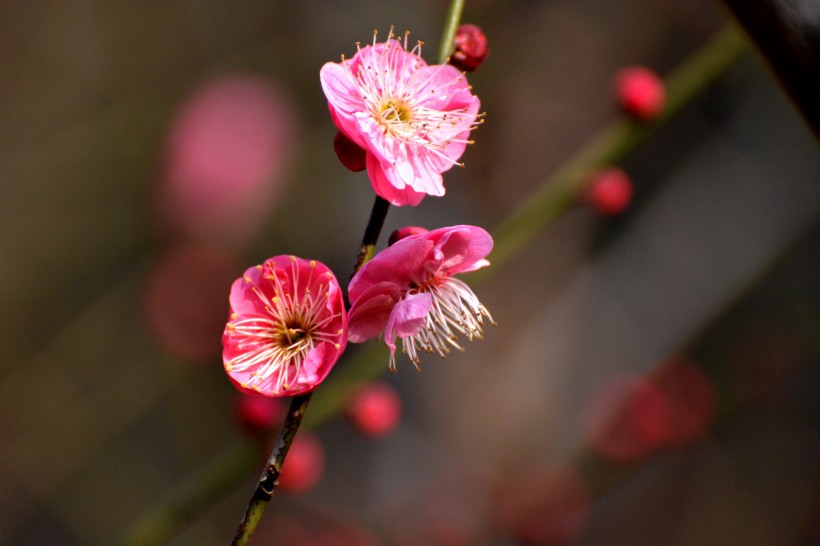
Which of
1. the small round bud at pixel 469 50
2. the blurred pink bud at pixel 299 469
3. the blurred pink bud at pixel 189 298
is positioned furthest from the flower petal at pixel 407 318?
the blurred pink bud at pixel 189 298

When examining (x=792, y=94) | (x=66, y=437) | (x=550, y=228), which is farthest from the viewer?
(x=550, y=228)

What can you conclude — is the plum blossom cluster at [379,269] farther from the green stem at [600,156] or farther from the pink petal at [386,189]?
the green stem at [600,156]

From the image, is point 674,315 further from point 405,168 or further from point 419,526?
point 405,168

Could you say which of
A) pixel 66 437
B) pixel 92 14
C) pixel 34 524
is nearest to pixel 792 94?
A: pixel 66 437

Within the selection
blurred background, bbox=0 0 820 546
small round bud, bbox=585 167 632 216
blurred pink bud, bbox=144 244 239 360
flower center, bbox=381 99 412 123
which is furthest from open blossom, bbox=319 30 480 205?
blurred pink bud, bbox=144 244 239 360

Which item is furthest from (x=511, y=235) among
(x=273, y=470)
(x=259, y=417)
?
(x=273, y=470)
